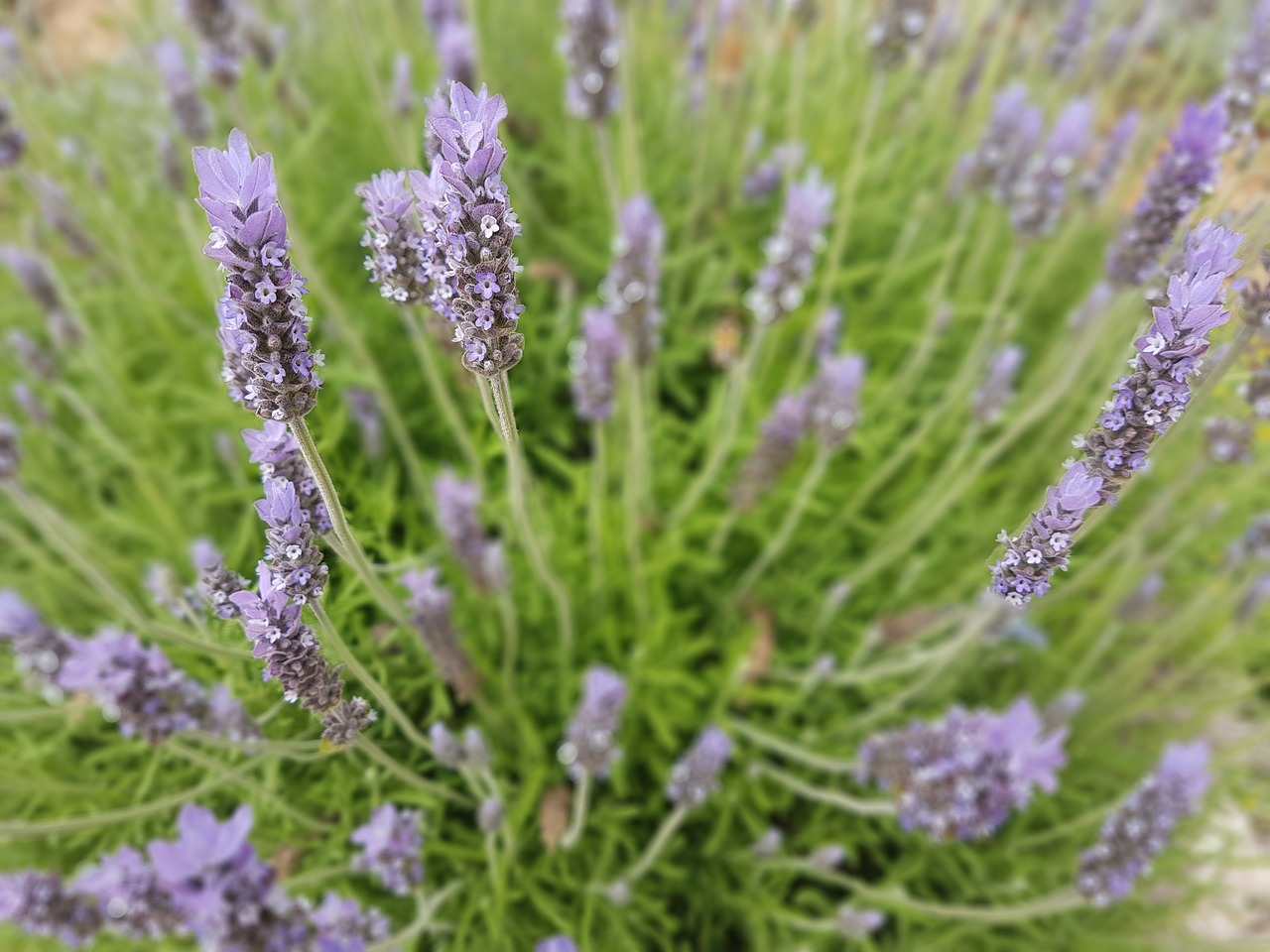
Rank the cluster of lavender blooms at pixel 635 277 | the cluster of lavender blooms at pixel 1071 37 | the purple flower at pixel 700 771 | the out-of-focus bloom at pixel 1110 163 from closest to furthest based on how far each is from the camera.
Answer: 1. the purple flower at pixel 700 771
2. the cluster of lavender blooms at pixel 635 277
3. the out-of-focus bloom at pixel 1110 163
4. the cluster of lavender blooms at pixel 1071 37

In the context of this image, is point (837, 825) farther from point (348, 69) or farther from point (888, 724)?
point (348, 69)

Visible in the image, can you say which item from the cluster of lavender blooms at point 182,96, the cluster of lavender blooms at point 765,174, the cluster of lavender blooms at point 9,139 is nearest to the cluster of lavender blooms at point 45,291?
the cluster of lavender blooms at point 9,139

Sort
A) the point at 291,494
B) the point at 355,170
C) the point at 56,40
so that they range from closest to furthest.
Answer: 1. the point at 291,494
2. the point at 355,170
3. the point at 56,40

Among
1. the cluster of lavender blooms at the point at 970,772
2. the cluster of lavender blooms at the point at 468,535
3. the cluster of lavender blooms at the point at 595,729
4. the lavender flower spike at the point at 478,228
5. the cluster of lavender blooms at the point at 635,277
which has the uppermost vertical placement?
the cluster of lavender blooms at the point at 635,277

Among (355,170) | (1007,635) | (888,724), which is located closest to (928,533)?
(1007,635)

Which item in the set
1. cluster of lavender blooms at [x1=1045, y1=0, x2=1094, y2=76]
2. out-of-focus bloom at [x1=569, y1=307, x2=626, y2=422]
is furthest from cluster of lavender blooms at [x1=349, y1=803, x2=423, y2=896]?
cluster of lavender blooms at [x1=1045, y1=0, x2=1094, y2=76]

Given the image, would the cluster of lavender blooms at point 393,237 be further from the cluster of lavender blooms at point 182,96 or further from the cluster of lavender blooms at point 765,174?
the cluster of lavender blooms at point 765,174
